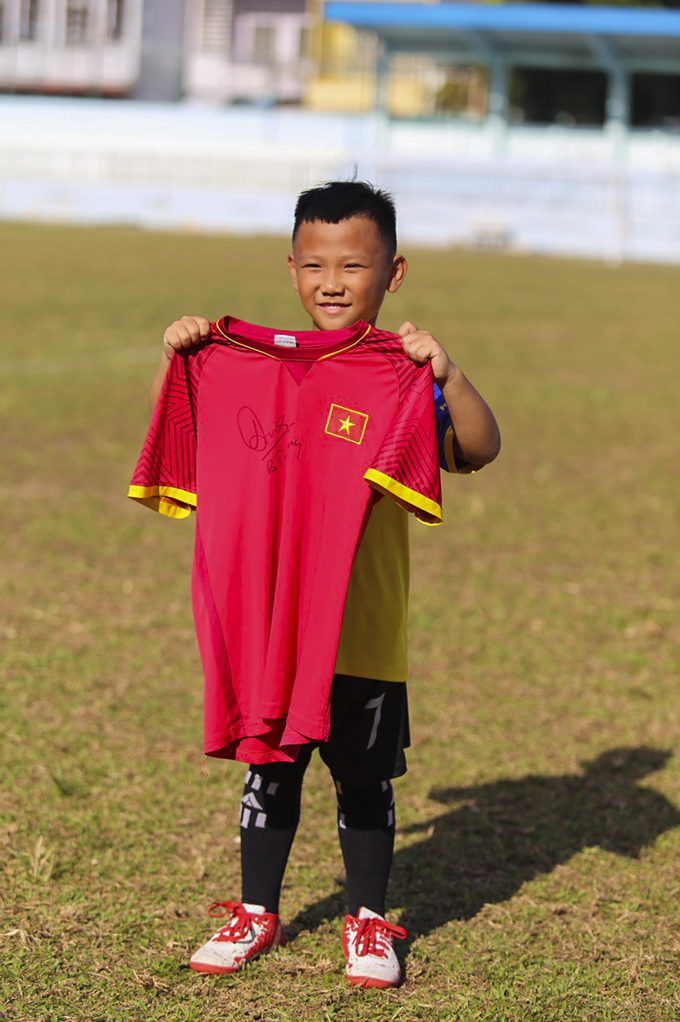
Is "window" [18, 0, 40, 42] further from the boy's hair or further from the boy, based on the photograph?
the boy

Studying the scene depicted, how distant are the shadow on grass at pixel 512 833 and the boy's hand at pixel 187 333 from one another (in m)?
1.36

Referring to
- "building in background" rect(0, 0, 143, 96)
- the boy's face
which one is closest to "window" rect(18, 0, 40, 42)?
"building in background" rect(0, 0, 143, 96)

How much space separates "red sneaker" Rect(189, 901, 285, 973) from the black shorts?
36 cm

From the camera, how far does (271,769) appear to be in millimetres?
2967

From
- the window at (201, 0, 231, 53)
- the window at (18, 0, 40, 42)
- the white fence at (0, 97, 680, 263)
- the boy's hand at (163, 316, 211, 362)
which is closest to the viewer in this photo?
the boy's hand at (163, 316, 211, 362)

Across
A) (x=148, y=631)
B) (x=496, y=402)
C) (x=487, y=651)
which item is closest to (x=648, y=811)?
(x=487, y=651)

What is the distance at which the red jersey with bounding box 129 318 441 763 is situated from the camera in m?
2.64

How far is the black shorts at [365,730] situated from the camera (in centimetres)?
282

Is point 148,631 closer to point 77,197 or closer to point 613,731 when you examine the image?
point 613,731

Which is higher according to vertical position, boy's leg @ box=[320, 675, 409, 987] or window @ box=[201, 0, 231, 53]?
window @ box=[201, 0, 231, 53]

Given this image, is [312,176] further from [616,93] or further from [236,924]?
[236,924]

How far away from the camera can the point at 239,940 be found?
9.57 ft

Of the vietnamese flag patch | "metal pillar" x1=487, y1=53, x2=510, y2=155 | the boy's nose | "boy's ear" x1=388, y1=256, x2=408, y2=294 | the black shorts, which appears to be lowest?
the black shorts
